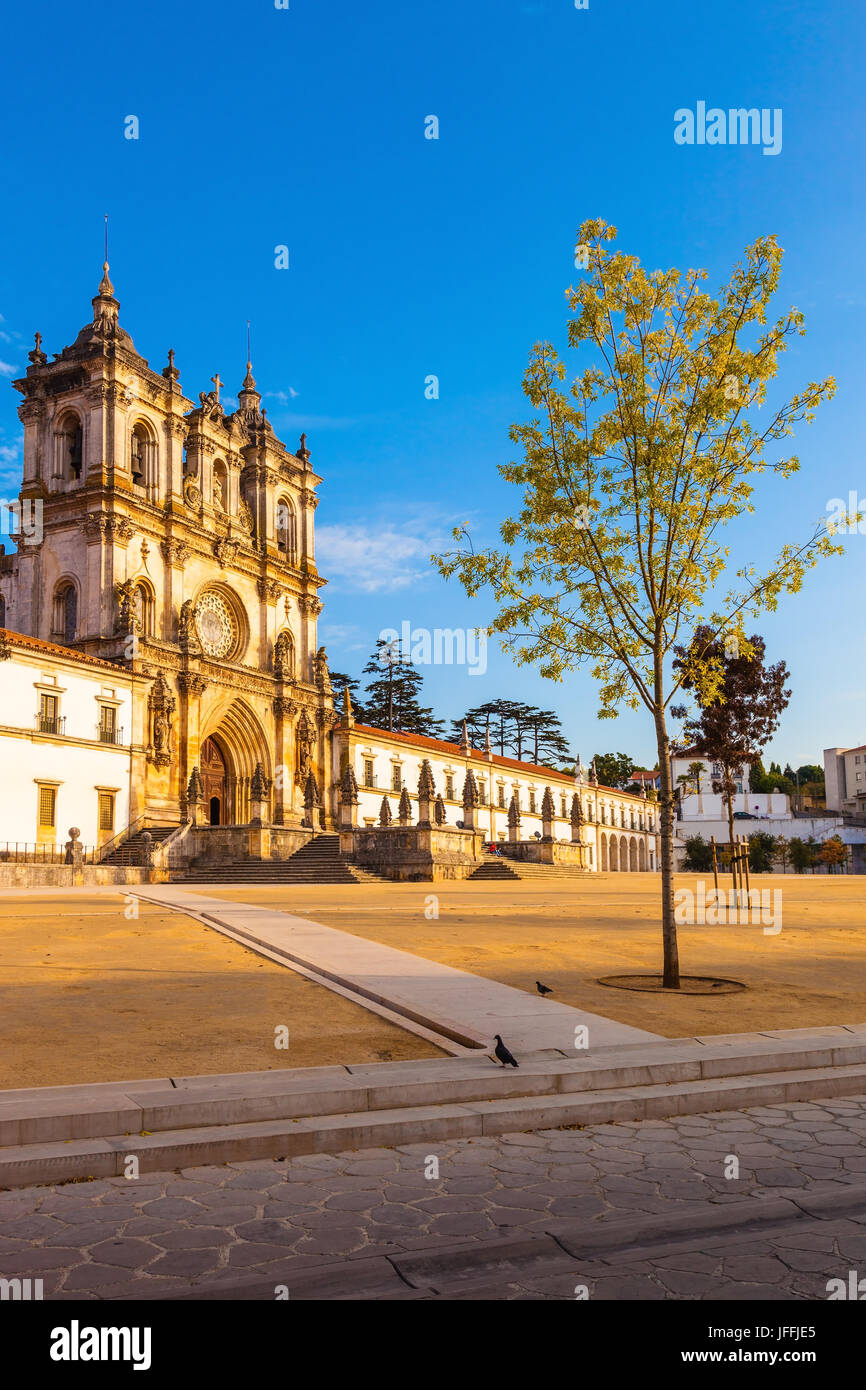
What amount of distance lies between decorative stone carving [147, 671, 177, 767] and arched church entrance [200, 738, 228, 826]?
5151 millimetres

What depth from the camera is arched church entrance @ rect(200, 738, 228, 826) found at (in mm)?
53688

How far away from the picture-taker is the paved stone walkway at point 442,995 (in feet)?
27.3

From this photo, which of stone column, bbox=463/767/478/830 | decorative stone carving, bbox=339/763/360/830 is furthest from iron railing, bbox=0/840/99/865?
stone column, bbox=463/767/478/830

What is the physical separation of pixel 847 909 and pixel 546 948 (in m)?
13.1

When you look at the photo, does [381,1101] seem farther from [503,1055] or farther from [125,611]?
[125,611]

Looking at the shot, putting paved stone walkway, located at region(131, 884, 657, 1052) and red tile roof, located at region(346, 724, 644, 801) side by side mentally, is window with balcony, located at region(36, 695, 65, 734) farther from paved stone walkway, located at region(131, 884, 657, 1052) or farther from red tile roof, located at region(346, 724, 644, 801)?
paved stone walkway, located at region(131, 884, 657, 1052)

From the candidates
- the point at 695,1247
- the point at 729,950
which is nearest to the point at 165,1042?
the point at 695,1247

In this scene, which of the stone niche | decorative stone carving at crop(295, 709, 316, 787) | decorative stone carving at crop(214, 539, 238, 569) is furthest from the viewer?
decorative stone carving at crop(295, 709, 316, 787)

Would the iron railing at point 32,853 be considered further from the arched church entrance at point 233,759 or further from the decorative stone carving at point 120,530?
the decorative stone carving at point 120,530

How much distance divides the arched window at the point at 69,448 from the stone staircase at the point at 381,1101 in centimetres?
4975

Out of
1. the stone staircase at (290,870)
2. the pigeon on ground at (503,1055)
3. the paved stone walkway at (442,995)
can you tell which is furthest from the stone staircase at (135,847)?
the pigeon on ground at (503,1055)

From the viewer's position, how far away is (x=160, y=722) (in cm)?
4838

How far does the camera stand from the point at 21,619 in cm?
5106

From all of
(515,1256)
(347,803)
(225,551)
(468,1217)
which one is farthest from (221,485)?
(515,1256)
